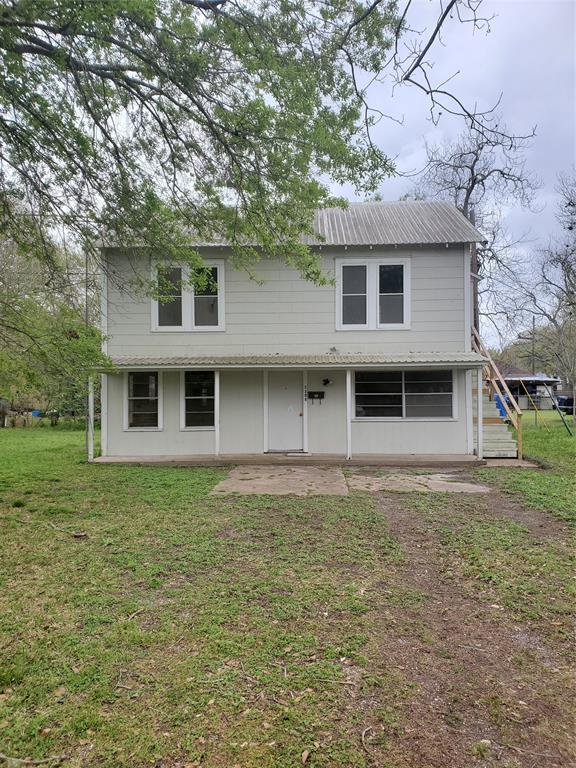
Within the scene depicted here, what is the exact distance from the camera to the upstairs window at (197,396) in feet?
36.7

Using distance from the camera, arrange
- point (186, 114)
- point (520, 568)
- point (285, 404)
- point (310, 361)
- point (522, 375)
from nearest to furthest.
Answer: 1. point (520, 568)
2. point (186, 114)
3. point (310, 361)
4. point (285, 404)
5. point (522, 375)

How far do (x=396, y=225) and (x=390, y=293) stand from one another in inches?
80.9

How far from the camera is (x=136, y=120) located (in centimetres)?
646

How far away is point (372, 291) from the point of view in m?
11.0

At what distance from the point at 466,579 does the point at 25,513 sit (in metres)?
5.85

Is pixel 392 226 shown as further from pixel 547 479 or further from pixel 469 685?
pixel 469 685

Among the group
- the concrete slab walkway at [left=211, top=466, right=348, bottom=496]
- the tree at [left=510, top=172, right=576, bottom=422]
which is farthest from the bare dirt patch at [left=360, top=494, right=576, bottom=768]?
the tree at [left=510, top=172, right=576, bottom=422]

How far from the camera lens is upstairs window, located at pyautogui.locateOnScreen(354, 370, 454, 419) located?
1103cm

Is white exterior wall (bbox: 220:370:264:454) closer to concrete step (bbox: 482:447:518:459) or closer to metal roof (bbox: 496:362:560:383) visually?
concrete step (bbox: 482:447:518:459)

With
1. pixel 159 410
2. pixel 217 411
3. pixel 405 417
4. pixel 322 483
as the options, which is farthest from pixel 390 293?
pixel 159 410

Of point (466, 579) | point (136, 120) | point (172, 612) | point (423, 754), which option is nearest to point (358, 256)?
point (136, 120)

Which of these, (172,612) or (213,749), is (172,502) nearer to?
(172,612)

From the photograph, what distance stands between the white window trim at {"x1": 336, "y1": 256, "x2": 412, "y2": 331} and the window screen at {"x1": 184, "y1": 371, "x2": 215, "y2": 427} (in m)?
3.50

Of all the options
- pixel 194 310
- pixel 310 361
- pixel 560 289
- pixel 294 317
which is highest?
pixel 560 289
